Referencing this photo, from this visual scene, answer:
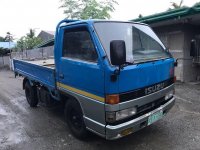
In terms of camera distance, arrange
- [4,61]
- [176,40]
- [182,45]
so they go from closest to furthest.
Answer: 1. [182,45]
2. [176,40]
3. [4,61]

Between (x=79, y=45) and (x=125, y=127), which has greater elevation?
(x=79, y=45)

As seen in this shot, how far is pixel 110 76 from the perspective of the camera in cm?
319

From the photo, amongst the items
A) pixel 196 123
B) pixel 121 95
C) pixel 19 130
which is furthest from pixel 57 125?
pixel 196 123

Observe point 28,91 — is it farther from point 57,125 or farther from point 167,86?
point 167,86

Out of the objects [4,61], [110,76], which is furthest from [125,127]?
[4,61]

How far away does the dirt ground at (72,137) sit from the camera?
407 centimetres

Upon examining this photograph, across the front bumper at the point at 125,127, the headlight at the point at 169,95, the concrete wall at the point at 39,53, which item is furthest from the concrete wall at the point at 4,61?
the front bumper at the point at 125,127

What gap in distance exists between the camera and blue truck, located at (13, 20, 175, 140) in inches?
129

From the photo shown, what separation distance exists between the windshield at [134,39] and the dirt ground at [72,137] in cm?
154

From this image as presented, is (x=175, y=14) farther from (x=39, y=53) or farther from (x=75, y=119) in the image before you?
(x=39, y=53)

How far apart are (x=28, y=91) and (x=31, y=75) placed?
0.82 metres

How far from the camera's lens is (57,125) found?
203 inches

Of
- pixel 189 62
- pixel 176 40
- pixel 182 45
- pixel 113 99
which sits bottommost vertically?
pixel 113 99

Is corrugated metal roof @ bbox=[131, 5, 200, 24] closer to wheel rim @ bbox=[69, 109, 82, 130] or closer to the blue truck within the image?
the blue truck
